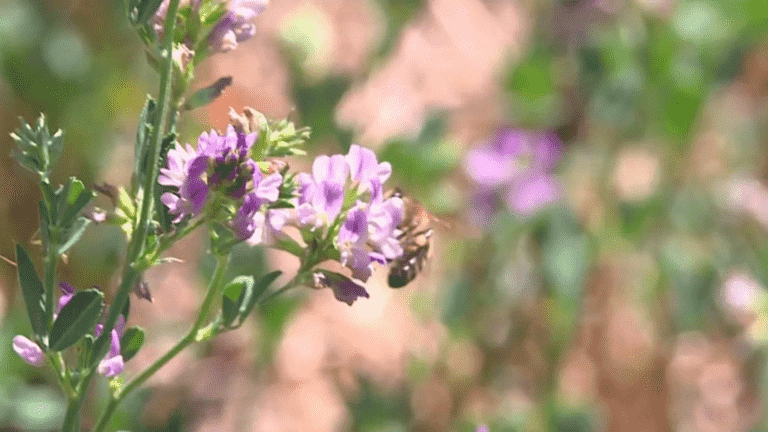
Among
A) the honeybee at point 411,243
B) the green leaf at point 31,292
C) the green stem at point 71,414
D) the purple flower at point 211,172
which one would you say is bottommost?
the green stem at point 71,414

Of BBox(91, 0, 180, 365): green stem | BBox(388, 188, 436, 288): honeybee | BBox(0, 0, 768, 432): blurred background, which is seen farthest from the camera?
Answer: BBox(0, 0, 768, 432): blurred background

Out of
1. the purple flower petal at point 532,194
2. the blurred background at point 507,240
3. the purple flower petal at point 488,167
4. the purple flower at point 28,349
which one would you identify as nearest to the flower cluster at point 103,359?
the purple flower at point 28,349

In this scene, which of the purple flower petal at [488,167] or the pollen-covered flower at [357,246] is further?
the purple flower petal at [488,167]

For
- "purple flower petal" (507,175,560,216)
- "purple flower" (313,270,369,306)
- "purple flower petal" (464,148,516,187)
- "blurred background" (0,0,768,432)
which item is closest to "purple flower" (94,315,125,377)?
"purple flower" (313,270,369,306)

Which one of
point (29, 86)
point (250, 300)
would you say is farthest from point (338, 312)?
point (250, 300)

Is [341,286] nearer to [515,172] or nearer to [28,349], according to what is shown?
[28,349]

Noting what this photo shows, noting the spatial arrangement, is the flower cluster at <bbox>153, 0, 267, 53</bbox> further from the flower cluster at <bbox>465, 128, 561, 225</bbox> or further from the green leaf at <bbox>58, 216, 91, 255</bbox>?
the flower cluster at <bbox>465, 128, 561, 225</bbox>

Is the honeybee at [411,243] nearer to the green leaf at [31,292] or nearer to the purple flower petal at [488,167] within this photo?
the green leaf at [31,292]
